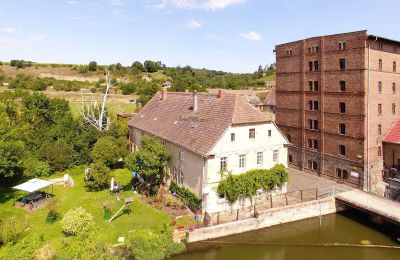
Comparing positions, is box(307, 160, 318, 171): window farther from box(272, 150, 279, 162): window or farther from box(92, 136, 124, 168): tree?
box(92, 136, 124, 168): tree

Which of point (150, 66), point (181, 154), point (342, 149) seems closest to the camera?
point (181, 154)

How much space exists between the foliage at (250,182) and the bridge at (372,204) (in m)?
5.89

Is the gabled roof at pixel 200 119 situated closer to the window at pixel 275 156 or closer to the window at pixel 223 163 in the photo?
the window at pixel 223 163

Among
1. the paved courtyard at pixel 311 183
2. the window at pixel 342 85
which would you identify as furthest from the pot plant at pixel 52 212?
the window at pixel 342 85

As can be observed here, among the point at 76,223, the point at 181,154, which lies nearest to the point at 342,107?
the point at 181,154

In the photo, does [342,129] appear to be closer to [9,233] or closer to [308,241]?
[308,241]

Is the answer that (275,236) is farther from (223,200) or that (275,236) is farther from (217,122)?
(217,122)

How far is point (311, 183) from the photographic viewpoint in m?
36.5

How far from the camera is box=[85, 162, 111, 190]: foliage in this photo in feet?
109

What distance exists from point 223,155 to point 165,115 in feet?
43.5

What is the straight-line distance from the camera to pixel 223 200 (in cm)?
2845

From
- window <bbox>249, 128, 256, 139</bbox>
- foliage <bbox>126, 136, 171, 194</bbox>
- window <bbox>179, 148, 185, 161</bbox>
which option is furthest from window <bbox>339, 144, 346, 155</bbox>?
foliage <bbox>126, 136, 171, 194</bbox>

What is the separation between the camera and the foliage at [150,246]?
70.3ft

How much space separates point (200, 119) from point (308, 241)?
14608 mm
